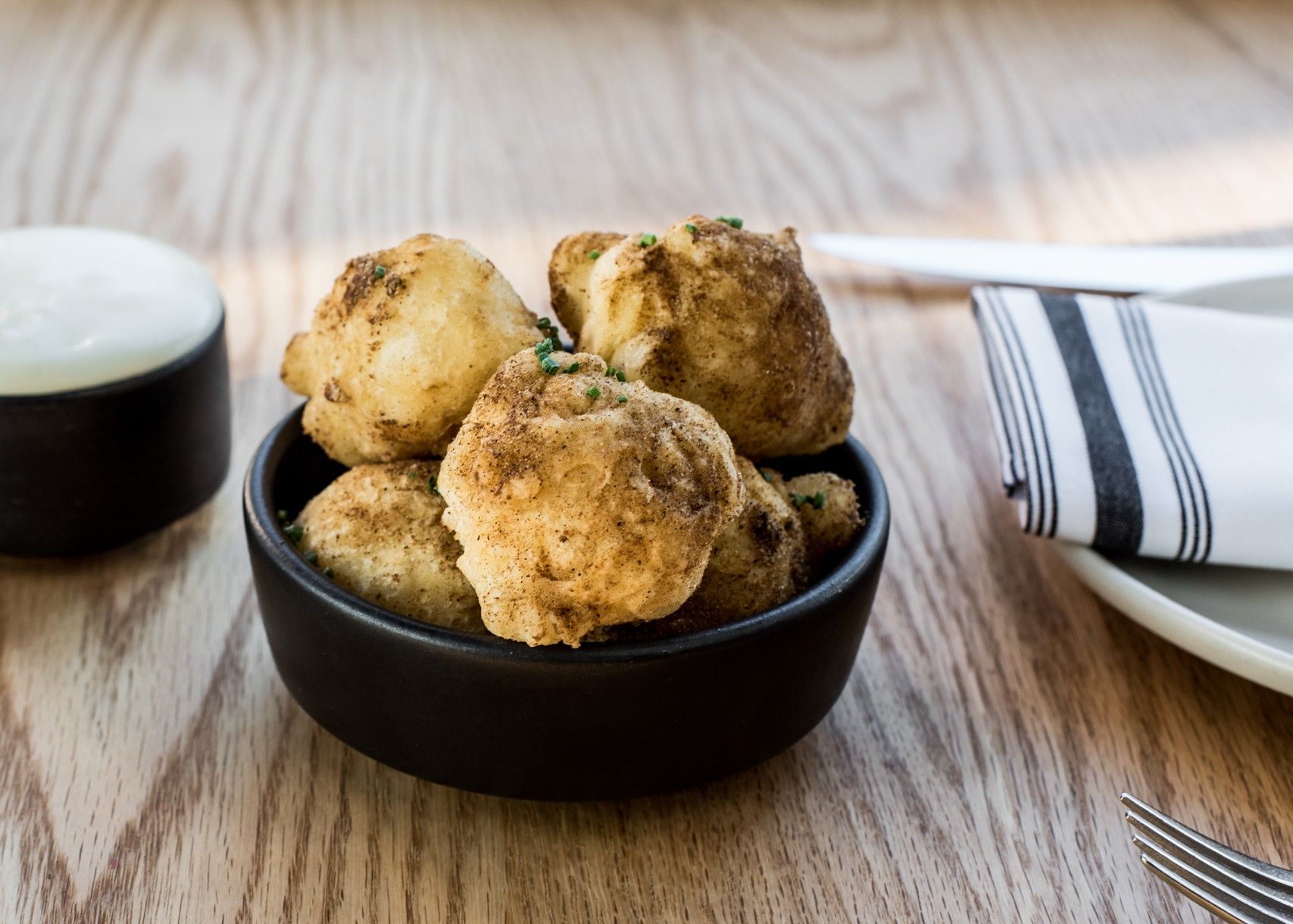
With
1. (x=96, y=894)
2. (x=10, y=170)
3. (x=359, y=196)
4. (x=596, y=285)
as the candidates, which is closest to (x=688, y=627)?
(x=596, y=285)

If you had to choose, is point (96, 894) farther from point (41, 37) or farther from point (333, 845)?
point (41, 37)

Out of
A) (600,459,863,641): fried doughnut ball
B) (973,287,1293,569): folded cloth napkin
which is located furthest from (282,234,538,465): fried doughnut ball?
(973,287,1293,569): folded cloth napkin

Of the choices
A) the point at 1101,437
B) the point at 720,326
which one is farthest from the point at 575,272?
the point at 1101,437

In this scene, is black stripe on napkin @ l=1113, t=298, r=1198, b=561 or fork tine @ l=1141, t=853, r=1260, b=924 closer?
fork tine @ l=1141, t=853, r=1260, b=924

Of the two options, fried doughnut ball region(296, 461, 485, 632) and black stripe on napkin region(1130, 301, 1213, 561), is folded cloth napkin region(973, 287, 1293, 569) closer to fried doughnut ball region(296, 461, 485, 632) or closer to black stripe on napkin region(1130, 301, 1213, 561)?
black stripe on napkin region(1130, 301, 1213, 561)

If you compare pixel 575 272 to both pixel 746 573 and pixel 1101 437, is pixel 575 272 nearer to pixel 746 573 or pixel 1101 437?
pixel 746 573
